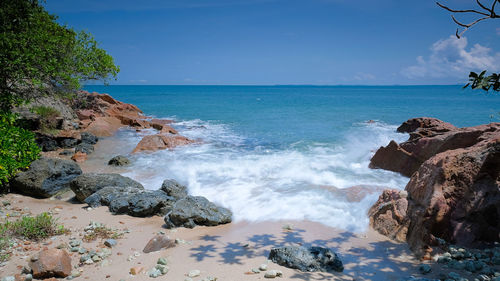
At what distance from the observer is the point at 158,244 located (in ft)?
19.6

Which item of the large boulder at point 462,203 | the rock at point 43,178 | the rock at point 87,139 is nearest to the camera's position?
the large boulder at point 462,203

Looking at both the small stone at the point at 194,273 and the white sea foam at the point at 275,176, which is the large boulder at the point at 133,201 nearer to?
the white sea foam at the point at 275,176

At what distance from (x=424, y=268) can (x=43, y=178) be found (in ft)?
32.1

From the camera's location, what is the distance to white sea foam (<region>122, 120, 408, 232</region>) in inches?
332

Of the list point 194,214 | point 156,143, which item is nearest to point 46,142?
point 156,143

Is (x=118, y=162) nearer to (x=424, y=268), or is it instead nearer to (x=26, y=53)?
(x=26, y=53)

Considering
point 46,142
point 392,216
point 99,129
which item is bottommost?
point 392,216

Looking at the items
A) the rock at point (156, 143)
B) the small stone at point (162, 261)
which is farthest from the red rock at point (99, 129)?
the small stone at point (162, 261)

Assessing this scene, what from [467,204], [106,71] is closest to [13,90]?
[106,71]

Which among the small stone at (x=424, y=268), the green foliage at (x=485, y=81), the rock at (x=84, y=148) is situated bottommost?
the small stone at (x=424, y=268)

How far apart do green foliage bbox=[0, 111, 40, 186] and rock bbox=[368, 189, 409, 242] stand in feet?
30.4

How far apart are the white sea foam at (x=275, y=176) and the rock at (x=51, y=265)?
416 centimetres

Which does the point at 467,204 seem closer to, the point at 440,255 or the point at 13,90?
the point at 440,255

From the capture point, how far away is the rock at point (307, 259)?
5191 mm
